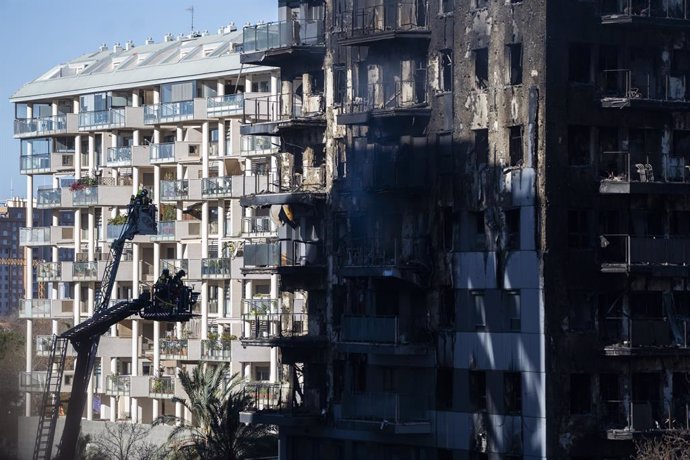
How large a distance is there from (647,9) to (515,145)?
7.43 meters

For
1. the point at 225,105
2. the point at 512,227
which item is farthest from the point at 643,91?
the point at 225,105

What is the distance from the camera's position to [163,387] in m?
123

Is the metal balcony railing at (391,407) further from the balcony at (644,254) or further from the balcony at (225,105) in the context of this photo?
the balcony at (225,105)

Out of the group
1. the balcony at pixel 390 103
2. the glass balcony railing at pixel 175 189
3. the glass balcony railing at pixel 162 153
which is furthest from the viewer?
the glass balcony railing at pixel 162 153

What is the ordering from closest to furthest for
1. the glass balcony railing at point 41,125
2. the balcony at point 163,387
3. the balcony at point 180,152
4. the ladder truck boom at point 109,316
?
the ladder truck boom at point 109,316 < the balcony at point 163,387 < the balcony at point 180,152 < the glass balcony railing at point 41,125

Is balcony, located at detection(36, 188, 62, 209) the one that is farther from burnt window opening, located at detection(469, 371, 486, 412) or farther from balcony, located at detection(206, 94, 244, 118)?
burnt window opening, located at detection(469, 371, 486, 412)

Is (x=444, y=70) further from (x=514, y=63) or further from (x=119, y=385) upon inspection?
(x=119, y=385)

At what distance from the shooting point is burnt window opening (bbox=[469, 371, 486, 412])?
8012cm

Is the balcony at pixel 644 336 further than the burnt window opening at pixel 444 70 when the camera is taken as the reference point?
No

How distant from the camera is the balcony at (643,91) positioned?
78.9 meters

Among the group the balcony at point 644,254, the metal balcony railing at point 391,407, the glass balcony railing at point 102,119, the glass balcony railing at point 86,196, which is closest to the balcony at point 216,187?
the glass balcony railing at point 102,119

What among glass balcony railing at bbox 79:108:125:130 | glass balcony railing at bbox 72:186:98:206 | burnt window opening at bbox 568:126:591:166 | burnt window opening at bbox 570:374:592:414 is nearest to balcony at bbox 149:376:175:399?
glass balcony railing at bbox 72:186:98:206

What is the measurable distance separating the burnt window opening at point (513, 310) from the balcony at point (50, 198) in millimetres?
62172

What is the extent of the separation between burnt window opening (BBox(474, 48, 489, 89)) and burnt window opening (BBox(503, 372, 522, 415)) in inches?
452
